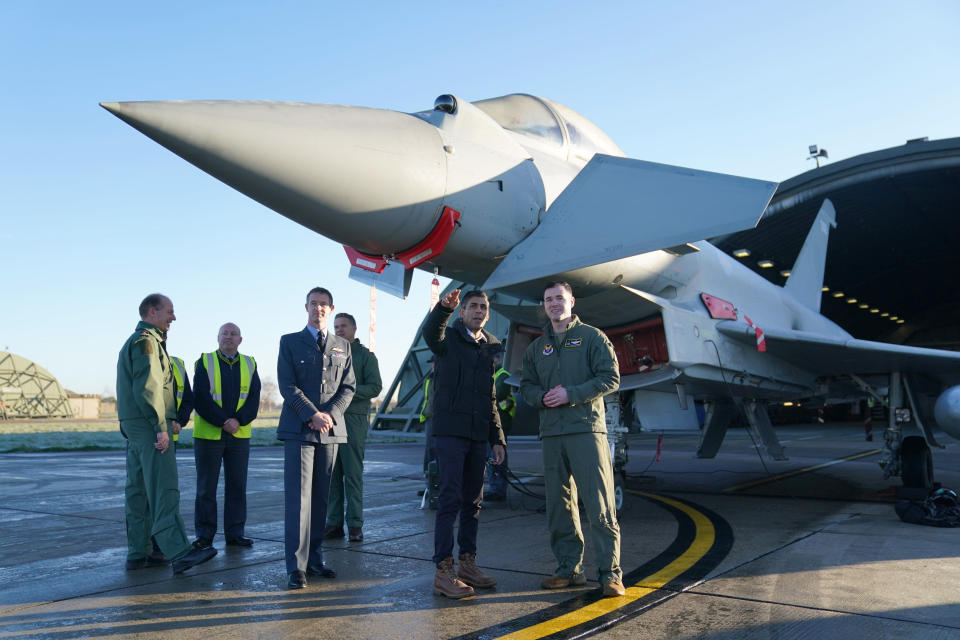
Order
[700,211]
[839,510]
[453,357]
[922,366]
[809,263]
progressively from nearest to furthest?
[453,357] → [700,211] → [839,510] → [922,366] → [809,263]

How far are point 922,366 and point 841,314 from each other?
99.3 feet

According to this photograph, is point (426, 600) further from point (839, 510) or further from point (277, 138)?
point (839, 510)

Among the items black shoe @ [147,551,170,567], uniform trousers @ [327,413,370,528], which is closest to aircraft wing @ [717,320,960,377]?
uniform trousers @ [327,413,370,528]

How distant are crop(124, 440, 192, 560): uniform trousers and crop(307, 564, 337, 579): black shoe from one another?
0.81 m

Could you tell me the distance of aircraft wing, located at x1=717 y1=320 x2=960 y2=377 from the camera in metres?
6.98

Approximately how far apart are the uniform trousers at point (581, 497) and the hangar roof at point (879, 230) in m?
16.0

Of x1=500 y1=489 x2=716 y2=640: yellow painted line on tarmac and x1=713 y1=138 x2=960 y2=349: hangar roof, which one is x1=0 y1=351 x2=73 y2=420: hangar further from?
x1=500 y1=489 x2=716 y2=640: yellow painted line on tarmac

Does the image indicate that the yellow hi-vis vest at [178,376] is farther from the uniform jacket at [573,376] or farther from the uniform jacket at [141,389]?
the uniform jacket at [573,376]

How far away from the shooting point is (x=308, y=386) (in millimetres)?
4047

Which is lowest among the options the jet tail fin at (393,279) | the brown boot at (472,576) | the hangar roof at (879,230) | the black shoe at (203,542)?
the black shoe at (203,542)

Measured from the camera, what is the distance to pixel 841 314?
3478 cm

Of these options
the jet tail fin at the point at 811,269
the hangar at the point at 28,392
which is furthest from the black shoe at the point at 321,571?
the hangar at the point at 28,392

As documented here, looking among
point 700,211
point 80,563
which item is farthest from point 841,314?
point 80,563

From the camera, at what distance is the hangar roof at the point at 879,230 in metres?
16.4
